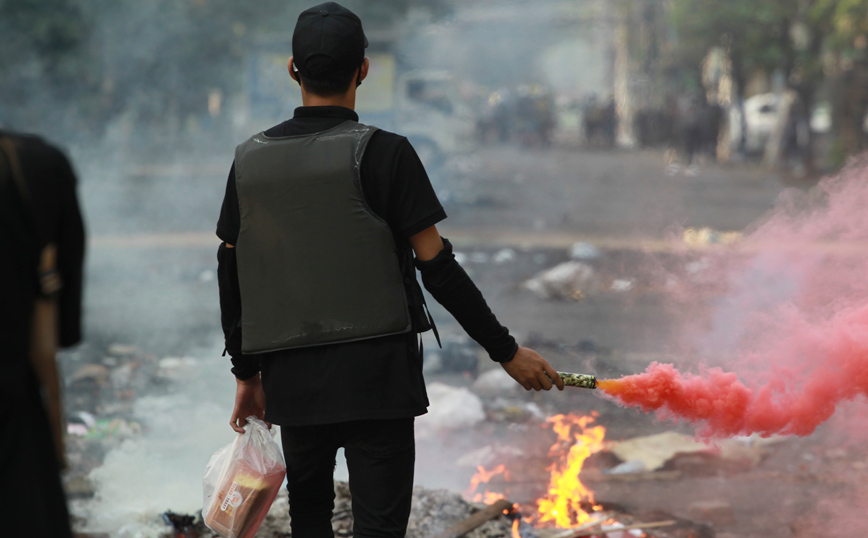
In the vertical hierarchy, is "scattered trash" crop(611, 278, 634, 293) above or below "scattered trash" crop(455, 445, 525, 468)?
above

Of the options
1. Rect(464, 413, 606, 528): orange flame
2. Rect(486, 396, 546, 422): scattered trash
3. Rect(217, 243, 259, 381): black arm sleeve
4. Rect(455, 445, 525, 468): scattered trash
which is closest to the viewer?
Rect(217, 243, 259, 381): black arm sleeve

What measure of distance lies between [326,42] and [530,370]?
0.91 m

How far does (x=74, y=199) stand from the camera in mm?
1441

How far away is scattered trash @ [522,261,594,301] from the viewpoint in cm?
711

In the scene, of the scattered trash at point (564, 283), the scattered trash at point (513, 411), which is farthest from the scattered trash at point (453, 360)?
the scattered trash at point (564, 283)

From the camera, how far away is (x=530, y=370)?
82.0 inches

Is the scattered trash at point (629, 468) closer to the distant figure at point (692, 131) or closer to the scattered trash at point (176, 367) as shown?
the scattered trash at point (176, 367)

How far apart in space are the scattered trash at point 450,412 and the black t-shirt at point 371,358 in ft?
7.23

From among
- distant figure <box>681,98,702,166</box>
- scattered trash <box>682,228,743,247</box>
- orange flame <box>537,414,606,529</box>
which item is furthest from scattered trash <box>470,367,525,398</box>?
distant figure <box>681,98,702,166</box>

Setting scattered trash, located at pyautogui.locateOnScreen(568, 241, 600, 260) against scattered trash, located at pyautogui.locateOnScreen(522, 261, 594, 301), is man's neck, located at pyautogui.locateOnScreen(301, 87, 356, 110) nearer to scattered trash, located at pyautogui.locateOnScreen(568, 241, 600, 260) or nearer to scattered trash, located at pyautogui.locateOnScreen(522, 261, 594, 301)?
scattered trash, located at pyautogui.locateOnScreen(522, 261, 594, 301)

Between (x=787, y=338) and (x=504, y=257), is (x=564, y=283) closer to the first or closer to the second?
(x=504, y=257)

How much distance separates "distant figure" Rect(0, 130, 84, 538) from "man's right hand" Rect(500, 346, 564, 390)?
1.05m

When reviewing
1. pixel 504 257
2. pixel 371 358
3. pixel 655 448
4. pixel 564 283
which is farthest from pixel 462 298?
pixel 504 257

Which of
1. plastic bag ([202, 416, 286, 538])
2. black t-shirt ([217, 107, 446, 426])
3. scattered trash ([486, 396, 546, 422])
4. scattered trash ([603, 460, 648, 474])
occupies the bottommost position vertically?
scattered trash ([603, 460, 648, 474])
